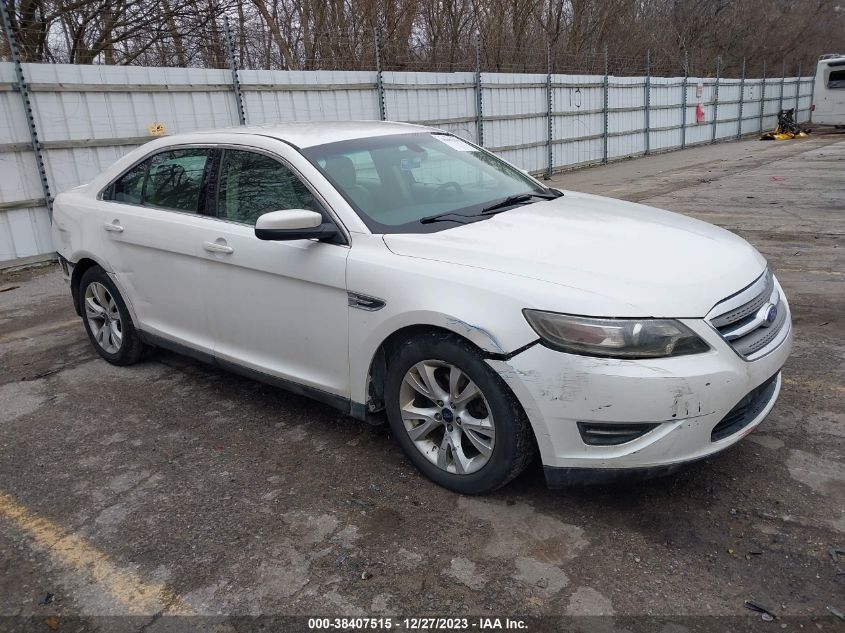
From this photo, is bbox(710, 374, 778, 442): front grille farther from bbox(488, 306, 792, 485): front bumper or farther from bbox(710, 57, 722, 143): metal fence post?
bbox(710, 57, 722, 143): metal fence post

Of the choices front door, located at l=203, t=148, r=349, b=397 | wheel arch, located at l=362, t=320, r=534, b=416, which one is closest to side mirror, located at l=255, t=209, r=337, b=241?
front door, located at l=203, t=148, r=349, b=397

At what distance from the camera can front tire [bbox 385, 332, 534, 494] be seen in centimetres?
282

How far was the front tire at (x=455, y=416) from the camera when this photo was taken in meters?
2.82

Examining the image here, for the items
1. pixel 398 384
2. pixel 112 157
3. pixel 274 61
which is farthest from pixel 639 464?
pixel 274 61

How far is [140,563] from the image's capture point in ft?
9.07

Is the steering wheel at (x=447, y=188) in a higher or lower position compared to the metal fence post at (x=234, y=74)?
lower

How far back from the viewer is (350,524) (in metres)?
2.96

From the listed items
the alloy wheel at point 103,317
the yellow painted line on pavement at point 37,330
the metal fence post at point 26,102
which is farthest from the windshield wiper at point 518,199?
the metal fence post at point 26,102

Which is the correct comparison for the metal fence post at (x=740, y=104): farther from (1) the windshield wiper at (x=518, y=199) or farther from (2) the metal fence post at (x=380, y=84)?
(1) the windshield wiper at (x=518, y=199)

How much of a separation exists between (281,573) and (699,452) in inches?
65.9

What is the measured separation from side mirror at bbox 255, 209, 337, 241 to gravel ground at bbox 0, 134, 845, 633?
1.13 m

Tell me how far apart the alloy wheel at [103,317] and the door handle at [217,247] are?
1257mm

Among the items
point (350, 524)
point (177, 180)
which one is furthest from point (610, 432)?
point (177, 180)

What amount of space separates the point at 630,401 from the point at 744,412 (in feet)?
2.07
